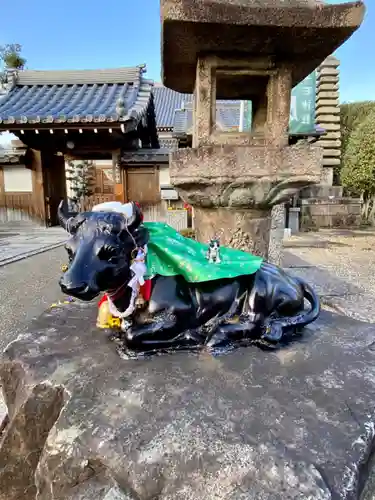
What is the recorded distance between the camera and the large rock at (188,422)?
838 mm

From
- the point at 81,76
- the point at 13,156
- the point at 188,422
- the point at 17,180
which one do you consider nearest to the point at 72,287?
the point at 188,422

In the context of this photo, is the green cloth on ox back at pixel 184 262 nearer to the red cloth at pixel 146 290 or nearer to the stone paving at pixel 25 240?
the red cloth at pixel 146 290

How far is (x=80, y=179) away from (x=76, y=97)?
4734mm

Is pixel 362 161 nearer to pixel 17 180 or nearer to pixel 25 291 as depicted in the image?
pixel 25 291

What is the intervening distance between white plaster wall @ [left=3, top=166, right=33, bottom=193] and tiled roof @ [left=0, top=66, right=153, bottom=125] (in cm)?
170

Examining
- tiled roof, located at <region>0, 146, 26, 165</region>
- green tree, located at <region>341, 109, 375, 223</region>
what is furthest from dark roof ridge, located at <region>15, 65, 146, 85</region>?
green tree, located at <region>341, 109, 375, 223</region>

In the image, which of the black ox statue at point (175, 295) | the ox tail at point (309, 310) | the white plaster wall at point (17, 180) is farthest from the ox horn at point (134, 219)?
the white plaster wall at point (17, 180)

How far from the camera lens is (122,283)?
1.29 meters

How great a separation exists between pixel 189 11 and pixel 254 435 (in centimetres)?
202

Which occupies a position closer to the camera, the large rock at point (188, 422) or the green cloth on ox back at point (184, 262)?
the large rock at point (188, 422)

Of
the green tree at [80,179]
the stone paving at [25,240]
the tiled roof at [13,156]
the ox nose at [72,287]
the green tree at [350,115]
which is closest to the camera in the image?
the ox nose at [72,287]

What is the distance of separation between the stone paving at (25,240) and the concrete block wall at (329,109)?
9.53 m

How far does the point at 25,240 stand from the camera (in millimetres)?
7938

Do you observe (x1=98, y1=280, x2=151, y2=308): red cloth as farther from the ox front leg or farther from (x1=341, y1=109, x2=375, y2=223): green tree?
(x1=341, y1=109, x2=375, y2=223): green tree
